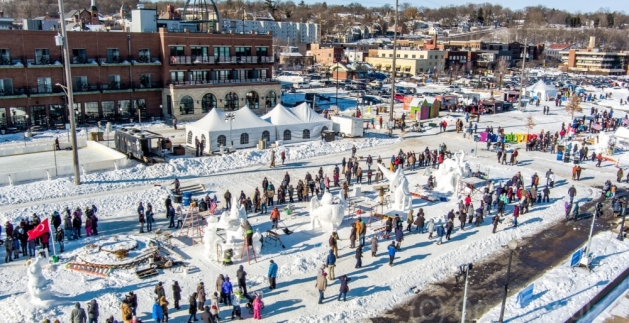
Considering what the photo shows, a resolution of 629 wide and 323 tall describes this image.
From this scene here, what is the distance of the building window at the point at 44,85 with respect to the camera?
43062 millimetres

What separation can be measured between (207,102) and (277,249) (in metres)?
32.1

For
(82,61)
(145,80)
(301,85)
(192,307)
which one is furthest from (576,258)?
(301,85)

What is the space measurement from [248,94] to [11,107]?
20989 millimetres

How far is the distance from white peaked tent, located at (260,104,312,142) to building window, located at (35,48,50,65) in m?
19.2

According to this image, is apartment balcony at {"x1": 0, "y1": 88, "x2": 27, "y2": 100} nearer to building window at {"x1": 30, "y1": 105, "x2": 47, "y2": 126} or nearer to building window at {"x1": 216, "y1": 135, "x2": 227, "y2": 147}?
building window at {"x1": 30, "y1": 105, "x2": 47, "y2": 126}

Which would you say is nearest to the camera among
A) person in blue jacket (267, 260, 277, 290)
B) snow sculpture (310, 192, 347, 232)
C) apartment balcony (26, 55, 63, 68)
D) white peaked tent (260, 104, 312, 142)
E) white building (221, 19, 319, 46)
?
person in blue jacket (267, 260, 277, 290)

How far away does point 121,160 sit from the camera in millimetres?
30625

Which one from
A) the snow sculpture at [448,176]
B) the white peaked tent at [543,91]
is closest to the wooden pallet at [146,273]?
the snow sculpture at [448,176]

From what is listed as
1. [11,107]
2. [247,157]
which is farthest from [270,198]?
[11,107]

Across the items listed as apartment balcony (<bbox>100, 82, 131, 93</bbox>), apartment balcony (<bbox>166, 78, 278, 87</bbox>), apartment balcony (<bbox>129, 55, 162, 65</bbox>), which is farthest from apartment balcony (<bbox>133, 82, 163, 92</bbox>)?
apartment balcony (<bbox>129, 55, 162, 65</bbox>)

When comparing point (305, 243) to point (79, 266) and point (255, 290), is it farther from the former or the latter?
point (79, 266)

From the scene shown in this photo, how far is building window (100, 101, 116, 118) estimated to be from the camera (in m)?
46.3

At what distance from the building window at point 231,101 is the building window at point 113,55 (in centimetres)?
1040

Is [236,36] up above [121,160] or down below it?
above
